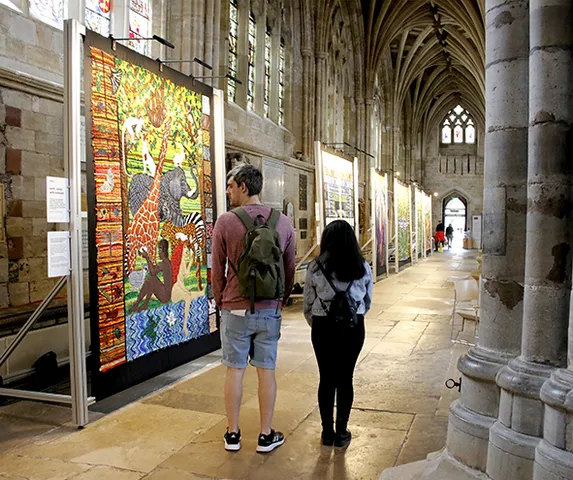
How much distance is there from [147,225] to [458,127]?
113ft

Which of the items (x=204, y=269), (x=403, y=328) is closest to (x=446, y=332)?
(x=403, y=328)

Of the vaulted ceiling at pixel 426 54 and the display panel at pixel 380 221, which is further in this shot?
the vaulted ceiling at pixel 426 54

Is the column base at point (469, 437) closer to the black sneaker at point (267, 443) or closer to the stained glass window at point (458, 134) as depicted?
the black sneaker at point (267, 443)

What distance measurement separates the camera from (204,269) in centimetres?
475

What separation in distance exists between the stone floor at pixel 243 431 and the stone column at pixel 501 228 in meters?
0.64

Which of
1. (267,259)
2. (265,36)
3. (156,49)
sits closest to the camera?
(267,259)

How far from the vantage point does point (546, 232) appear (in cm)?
232

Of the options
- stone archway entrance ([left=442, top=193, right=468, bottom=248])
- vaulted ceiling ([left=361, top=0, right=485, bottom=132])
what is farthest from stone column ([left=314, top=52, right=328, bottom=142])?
stone archway entrance ([left=442, top=193, right=468, bottom=248])

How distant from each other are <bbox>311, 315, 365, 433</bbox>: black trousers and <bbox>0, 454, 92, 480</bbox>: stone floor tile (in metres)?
1.26

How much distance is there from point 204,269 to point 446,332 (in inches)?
130

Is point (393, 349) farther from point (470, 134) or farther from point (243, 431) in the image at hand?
point (470, 134)

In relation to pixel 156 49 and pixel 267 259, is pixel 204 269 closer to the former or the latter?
pixel 267 259

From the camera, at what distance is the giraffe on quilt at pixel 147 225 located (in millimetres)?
3896

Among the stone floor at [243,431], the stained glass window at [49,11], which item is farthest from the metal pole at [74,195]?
the stained glass window at [49,11]
